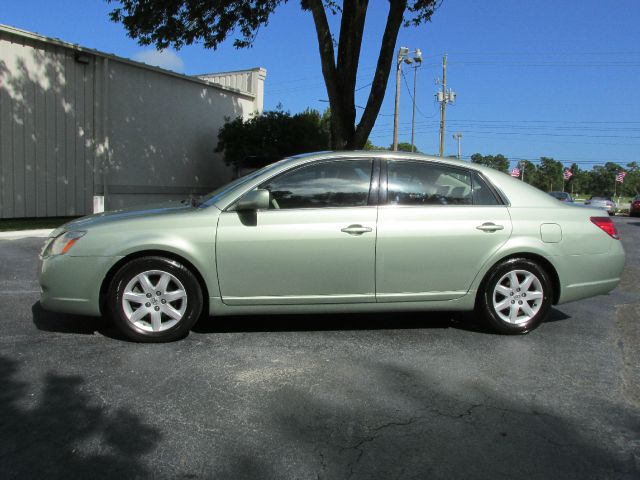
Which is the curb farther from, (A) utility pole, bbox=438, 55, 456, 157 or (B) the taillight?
(A) utility pole, bbox=438, 55, 456, 157

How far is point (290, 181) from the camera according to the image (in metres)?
4.71

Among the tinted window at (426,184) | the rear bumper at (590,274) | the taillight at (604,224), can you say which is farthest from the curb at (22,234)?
the taillight at (604,224)

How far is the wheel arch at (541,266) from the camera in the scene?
482cm

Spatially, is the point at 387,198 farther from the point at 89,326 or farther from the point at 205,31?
the point at 205,31

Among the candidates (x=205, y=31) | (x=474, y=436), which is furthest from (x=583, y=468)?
(x=205, y=31)

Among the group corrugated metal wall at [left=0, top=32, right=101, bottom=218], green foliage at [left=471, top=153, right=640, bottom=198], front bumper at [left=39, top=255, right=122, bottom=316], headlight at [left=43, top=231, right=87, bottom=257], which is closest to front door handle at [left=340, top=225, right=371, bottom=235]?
front bumper at [left=39, top=255, right=122, bottom=316]

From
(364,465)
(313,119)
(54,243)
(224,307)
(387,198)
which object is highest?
(313,119)

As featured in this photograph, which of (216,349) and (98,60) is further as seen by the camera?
(98,60)

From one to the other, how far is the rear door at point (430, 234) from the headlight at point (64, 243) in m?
2.42

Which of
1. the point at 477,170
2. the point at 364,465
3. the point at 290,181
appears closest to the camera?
the point at 364,465

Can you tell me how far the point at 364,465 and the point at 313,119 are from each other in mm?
17867

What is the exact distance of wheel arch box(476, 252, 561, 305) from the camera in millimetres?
4820

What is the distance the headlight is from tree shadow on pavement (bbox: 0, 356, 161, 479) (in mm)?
1161

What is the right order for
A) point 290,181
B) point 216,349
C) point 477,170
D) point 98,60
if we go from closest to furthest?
1. point 216,349
2. point 290,181
3. point 477,170
4. point 98,60
